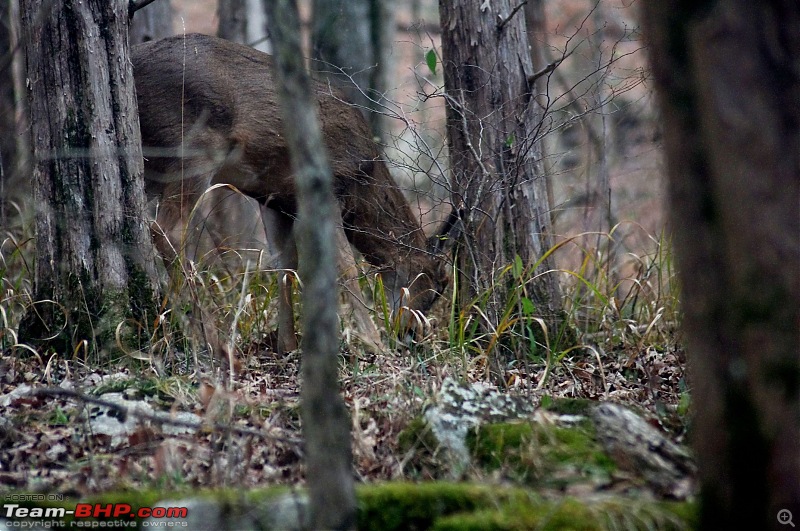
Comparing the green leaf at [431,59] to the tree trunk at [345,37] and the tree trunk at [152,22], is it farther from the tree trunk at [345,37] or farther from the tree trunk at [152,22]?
the tree trunk at [152,22]

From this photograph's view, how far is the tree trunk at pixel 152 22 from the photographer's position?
869 centimetres

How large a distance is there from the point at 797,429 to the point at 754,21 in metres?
1.03

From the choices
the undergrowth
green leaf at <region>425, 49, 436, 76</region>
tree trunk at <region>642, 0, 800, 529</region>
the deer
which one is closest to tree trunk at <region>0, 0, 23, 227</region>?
the undergrowth

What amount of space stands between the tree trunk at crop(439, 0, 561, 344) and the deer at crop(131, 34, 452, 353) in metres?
0.34

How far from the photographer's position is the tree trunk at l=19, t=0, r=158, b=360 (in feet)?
15.7

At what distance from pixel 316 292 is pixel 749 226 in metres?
1.13

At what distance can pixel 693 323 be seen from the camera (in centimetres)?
231

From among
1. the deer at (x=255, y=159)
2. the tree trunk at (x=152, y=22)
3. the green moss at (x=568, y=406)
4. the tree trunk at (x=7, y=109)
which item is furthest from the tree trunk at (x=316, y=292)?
the tree trunk at (x=152, y=22)

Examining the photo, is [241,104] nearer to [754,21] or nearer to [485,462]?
[485,462]

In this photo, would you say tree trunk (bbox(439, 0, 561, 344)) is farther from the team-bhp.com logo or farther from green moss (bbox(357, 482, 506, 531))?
the team-bhp.com logo

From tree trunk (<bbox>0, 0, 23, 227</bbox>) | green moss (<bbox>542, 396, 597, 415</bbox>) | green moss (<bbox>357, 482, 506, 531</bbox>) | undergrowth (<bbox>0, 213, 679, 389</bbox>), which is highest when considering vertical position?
tree trunk (<bbox>0, 0, 23, 227</bbox>)

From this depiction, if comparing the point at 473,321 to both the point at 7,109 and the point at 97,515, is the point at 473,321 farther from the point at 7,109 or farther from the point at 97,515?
the point at 7,109

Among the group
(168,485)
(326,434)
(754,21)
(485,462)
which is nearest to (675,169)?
Result: (754,21)

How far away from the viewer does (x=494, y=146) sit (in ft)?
17.9
